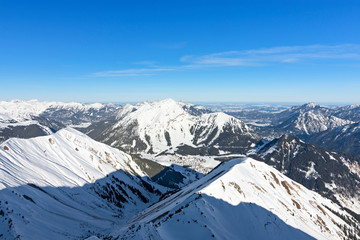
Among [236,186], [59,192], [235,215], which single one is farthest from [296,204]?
[59,192]

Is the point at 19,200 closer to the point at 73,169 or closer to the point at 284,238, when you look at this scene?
the point at 73,169

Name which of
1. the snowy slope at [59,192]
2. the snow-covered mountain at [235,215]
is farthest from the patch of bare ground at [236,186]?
the snowy slope at [59,192]

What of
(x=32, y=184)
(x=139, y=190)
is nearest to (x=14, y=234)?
(x=32, y=184)

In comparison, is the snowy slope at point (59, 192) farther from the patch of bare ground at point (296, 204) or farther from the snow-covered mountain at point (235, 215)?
Answer: the patch of bare ground at point (296, 204)

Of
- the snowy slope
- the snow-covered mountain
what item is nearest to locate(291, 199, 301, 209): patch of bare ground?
the snow-covered mountain

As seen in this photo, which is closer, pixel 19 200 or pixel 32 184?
pixel 19 200

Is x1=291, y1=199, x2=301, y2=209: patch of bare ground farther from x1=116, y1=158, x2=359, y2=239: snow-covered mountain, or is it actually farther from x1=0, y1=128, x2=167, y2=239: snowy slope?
x1=0, y1=128, x2=167, y2=239: snowy slope
